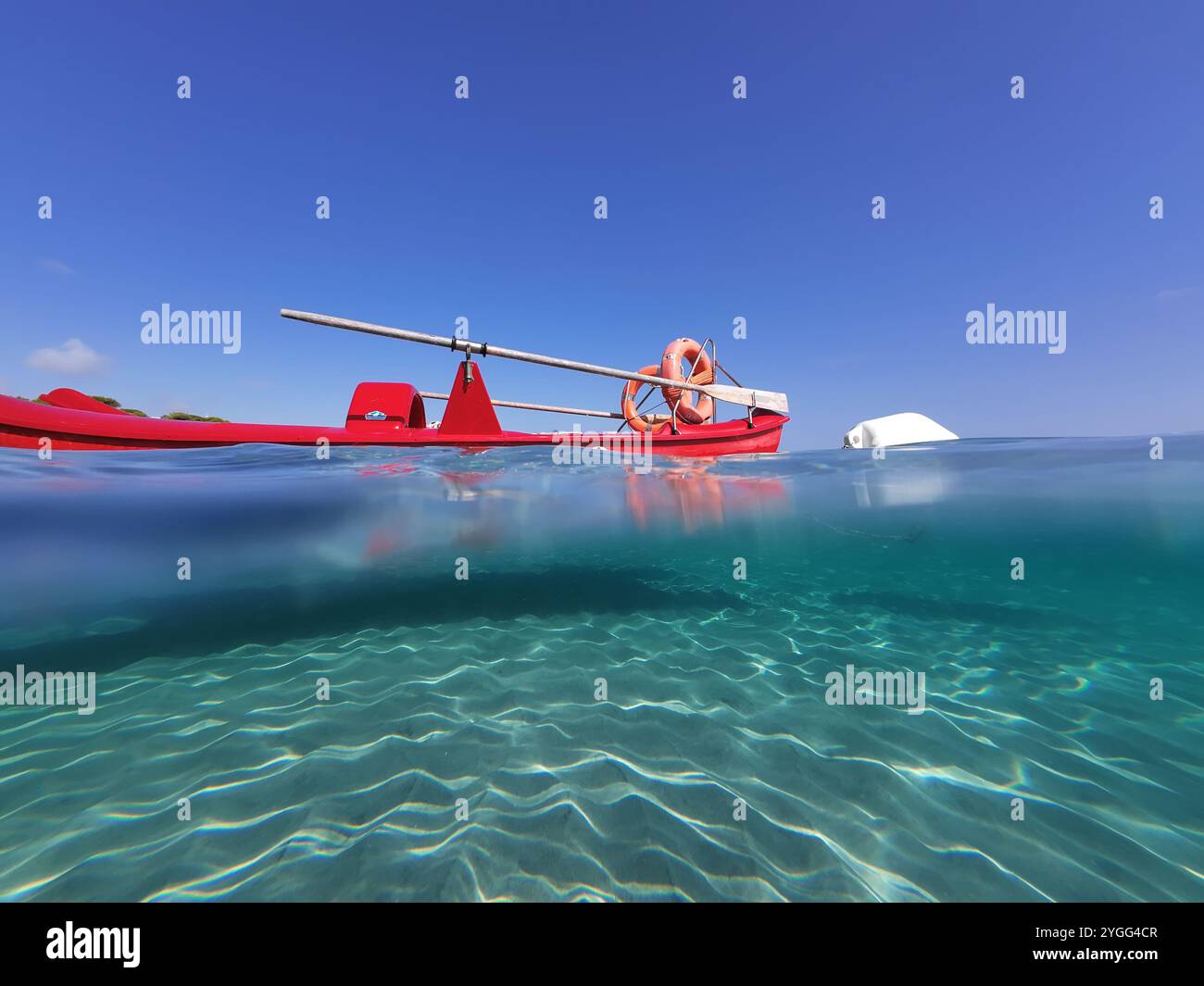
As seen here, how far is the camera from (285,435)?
1002 cm

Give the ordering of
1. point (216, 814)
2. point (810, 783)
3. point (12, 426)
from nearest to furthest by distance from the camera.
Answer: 1. point (216, 814)
2. point (810, 783)
3. point (12, 426)

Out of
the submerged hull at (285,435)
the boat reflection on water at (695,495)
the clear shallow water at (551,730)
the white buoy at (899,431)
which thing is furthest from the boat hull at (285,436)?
the white buoy at (899,431)

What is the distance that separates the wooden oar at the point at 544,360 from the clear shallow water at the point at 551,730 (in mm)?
2963

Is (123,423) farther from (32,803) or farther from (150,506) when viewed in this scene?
(32,803)

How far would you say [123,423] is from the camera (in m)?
8.23

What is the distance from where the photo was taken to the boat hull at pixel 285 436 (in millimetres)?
7121

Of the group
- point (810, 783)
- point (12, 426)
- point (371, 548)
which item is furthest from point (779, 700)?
point (371, 548)

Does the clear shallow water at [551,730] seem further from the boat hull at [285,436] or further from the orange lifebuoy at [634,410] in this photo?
the orange lifebuoy at [634,410]

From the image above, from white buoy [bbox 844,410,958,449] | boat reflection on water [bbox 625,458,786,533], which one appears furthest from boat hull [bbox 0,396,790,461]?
white buoy [bbox 844,410,958,449]

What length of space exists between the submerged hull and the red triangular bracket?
5 cm

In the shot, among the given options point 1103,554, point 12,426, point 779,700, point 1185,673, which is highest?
point 12,426

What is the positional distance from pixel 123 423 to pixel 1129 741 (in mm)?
16390

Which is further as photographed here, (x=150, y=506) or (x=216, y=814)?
(x=150, y=506)

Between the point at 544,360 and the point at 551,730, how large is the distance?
414 inches
